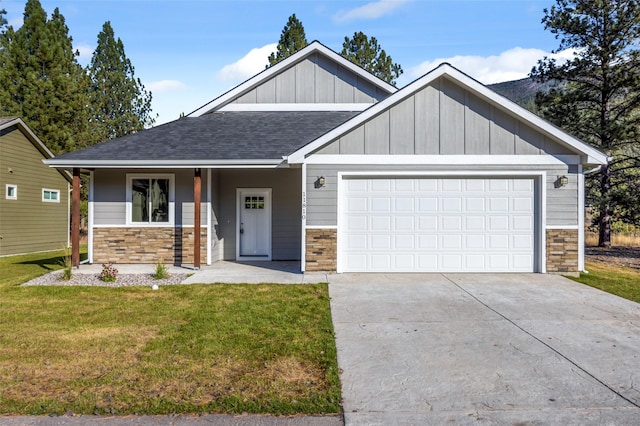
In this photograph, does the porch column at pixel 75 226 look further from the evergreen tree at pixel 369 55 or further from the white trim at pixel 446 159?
the evergreen tree at pixel 369 55

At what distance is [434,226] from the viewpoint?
9336mm

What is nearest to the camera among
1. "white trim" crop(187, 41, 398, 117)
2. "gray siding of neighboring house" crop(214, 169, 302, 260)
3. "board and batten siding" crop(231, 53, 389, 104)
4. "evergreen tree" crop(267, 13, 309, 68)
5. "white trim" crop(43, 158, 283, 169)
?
"white trim" crop(43, 158, 283, 169)

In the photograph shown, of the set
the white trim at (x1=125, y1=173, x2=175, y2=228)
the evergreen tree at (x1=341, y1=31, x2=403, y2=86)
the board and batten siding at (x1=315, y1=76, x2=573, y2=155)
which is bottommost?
the white trim at (x1=125, y1=173, x2=175, y2=228)

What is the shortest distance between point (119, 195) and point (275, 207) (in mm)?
4191

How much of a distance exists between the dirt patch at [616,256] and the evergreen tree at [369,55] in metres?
14.9

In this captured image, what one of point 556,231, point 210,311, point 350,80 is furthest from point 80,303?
point 350,80

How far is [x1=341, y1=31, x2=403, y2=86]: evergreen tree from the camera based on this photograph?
2472 cm

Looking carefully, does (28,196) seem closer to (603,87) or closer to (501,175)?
(501,175)

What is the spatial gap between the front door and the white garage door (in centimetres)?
314

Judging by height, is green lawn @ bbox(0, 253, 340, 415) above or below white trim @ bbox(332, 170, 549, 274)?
below

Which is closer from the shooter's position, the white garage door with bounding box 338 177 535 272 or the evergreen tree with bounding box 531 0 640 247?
the white garage door with bounding box 338 177 535 272

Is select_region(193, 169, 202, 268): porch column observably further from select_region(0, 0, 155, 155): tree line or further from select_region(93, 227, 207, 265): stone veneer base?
select_region(0, 0, 155, 155): tree line

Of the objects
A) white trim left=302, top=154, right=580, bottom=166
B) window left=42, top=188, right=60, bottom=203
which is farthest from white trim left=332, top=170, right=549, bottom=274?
window left=42, top=188, right=60, bottom=203

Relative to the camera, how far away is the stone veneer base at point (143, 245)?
10812 mm
